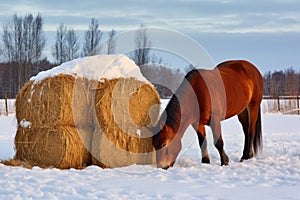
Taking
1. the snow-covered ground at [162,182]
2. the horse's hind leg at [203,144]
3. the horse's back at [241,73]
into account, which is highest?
the horse's back at [241,73]

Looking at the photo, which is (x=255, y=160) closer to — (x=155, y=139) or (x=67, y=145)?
(x=155, y=139)

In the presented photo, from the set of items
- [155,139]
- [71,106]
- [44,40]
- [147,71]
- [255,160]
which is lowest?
[255,160]

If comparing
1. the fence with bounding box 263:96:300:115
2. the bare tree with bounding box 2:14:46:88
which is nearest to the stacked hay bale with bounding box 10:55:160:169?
the fence with bounding box 263:96:300:115

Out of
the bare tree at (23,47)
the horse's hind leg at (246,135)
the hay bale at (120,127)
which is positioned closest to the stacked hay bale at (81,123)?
the hay bale at (120,127)

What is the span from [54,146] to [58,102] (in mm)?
629

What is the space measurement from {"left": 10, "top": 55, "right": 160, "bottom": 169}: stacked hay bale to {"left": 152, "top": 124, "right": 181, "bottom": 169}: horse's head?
426mm

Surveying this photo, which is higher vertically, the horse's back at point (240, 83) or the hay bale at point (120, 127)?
the horse's back at point (240, 83)

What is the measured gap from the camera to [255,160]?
6582 millimetres

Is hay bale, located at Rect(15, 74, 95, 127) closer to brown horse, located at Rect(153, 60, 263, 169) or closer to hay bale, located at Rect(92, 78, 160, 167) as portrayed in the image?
hay bale, located at Rect(92, 78, 160, 167)

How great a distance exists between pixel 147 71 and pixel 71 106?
351 centimetres

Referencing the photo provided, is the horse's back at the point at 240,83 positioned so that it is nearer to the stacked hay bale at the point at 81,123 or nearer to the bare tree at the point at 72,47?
the stacked hay bale at the point at 81,123

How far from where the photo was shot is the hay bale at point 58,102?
239 inches

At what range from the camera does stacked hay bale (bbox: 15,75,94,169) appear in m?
6.06

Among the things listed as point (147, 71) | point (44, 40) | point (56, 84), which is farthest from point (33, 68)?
point (56, 84)
